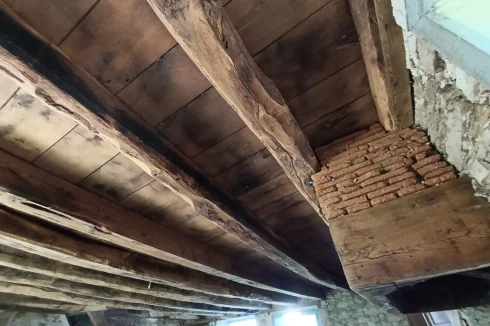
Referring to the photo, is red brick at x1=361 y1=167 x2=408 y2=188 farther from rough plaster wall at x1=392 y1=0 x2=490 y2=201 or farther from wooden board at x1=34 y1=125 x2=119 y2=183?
wooden board at x1=34 y1=125 x2=119 y2=183

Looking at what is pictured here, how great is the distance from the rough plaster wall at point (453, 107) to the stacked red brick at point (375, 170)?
6 cm

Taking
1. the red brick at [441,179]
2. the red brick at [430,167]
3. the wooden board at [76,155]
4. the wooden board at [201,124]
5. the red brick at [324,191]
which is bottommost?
the red brick at [441,179]

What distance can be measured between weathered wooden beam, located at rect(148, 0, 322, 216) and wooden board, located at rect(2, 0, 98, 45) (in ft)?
0.84

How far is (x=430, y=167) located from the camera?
0.94 m

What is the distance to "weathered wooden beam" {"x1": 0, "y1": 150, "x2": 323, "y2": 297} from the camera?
3.28ft

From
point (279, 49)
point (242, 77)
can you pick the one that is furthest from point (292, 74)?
point (242, 77)

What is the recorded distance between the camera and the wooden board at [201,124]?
960 mm

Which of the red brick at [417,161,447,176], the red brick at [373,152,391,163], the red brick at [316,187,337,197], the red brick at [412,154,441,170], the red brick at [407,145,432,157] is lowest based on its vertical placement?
the red brick at [417,161,447,176]

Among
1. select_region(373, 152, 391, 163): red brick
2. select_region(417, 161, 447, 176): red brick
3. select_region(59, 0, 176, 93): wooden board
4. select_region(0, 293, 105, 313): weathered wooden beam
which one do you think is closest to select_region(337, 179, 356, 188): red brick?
select_region(373, 152, 391, 163): red brick

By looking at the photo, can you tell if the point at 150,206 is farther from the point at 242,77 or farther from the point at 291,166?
the point at 242,77

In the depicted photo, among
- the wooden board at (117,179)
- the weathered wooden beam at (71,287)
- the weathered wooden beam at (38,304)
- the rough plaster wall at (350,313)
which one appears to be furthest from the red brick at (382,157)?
the weathered wooden beam at (38,304)

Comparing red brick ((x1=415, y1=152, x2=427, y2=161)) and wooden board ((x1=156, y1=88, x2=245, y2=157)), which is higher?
wooden board ((x1=156, y1=88, x2=245, y2=157))

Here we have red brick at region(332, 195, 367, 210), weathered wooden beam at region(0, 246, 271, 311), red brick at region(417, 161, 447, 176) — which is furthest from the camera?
weathered wooden beam at region(0, 246, 271, 311)

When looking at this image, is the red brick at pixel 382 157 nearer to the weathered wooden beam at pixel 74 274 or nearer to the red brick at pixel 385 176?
the red brick at pixel 385 176
